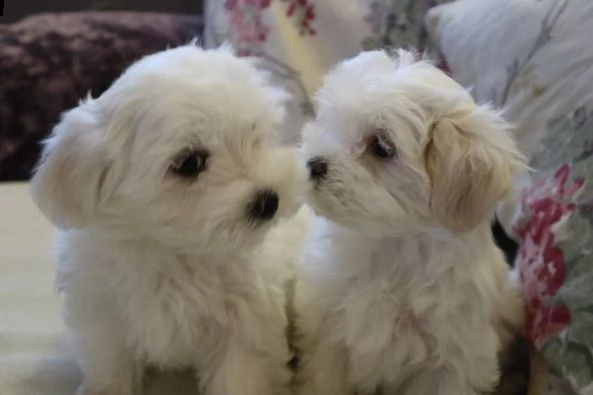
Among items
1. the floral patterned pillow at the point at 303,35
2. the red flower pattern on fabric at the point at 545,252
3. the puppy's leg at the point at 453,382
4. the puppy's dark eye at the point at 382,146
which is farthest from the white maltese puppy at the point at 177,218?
the floral patterned pillow at the point at 303,35

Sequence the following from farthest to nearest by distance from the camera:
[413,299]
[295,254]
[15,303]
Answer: [15,303] < [295,254] < [413,299]

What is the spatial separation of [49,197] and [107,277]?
0.18 meters

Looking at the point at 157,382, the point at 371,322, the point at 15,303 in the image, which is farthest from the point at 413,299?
the point at 15,303

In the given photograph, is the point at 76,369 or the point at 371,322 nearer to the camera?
the point at 371,322

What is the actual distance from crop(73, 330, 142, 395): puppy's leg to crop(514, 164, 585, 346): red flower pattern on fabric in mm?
667

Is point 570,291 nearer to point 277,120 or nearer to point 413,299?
point 413,299

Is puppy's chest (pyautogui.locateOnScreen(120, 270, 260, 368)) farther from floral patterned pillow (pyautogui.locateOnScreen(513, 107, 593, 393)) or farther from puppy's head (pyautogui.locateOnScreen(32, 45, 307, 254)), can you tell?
floral patterned pillow (pyautogui.locateOnScreen(513, 107, 593, 393))

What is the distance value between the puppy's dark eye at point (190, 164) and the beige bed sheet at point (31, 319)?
1.51ft

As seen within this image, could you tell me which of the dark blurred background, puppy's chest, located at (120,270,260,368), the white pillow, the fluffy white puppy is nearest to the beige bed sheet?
puppy's chest, located at (120,270,260,368)

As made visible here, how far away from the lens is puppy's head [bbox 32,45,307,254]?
1233 mm

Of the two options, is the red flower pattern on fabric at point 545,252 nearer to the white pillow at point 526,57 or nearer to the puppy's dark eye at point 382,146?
the white pillow at point 526,57

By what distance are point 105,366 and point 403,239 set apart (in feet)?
1.75

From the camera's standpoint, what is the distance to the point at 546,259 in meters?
1.45

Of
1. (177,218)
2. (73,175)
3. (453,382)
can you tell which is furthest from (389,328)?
(73,175)
